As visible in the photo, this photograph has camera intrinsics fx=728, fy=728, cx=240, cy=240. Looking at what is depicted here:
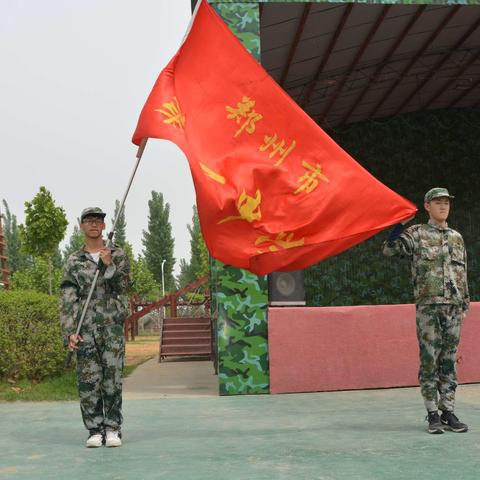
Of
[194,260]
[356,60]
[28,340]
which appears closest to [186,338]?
[28,340]

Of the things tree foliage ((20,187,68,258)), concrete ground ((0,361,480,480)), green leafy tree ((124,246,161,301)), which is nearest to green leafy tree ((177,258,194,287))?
green leafy tree ((124,246,161,301))

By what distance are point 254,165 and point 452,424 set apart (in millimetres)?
2456

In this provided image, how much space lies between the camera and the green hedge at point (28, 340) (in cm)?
927

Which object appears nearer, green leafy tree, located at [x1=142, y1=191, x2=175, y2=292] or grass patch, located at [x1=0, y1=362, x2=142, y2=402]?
grass patch, located at [x1=0, y1=362, x2=142, y2=402]

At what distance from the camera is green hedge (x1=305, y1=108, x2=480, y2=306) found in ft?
Result: 65.9

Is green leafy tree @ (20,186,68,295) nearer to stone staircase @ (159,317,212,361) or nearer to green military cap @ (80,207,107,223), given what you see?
stone staircase @ (159,317,212,361)

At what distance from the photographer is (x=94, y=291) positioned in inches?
208

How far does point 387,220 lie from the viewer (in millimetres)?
4770

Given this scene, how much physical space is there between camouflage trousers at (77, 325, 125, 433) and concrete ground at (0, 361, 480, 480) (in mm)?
234

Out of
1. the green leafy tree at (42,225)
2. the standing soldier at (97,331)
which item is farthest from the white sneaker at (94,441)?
the green leafy tree at (42,225)

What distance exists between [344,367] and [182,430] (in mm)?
3236

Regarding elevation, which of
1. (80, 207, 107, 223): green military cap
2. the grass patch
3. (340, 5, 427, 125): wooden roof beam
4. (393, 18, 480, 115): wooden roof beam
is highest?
(393, 18, 480, 115): wooden roof beam

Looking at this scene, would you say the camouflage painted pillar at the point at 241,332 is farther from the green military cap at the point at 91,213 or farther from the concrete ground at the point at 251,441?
the green military cap at the point at 91,213

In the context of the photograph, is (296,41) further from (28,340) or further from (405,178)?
(405,178)
